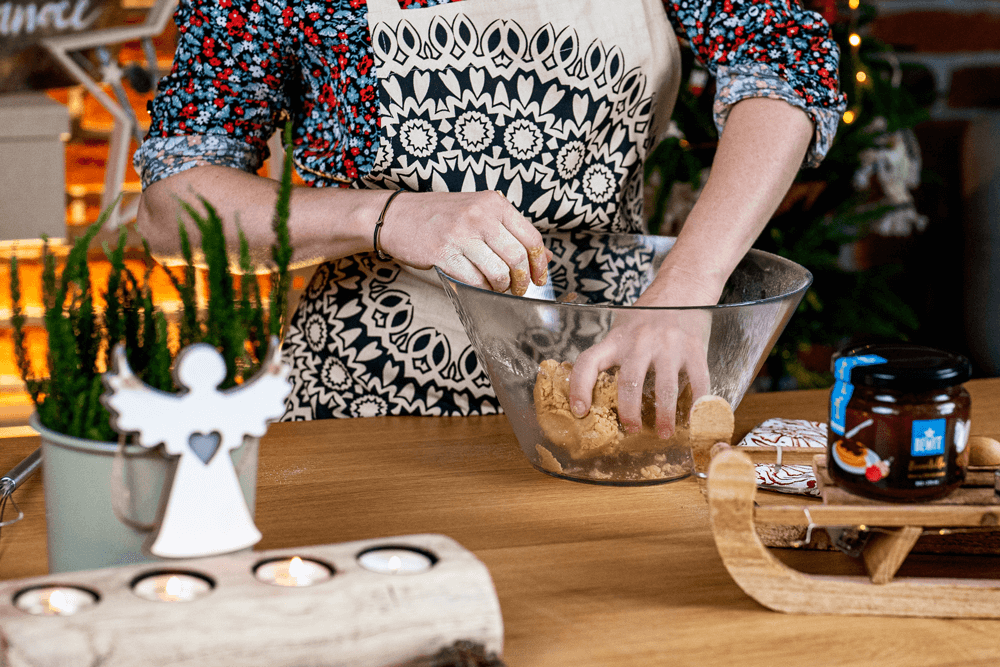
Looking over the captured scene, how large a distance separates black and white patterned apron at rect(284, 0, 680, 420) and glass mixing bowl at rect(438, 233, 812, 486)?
22 cm

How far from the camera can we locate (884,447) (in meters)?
0.46

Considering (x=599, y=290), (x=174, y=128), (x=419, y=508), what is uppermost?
(x=174, y=128)

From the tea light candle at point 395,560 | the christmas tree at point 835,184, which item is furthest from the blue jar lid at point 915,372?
the christmas tree at point 835,184

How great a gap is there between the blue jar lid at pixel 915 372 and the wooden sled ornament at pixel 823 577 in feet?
0.22

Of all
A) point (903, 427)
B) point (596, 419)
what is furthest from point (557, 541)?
point (903, 427)

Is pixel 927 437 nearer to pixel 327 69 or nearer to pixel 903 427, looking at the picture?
pixel 903 427

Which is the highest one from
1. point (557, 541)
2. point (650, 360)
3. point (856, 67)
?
point (856, 67)

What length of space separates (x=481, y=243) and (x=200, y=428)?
0.33m

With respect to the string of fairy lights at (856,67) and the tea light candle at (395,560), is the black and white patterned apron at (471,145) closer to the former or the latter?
the tea light candle at (395,560)

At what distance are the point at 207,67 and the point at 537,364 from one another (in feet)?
1.60

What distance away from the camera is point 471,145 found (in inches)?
35.6

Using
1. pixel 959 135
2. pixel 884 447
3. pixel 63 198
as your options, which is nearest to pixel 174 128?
pixel 884 447

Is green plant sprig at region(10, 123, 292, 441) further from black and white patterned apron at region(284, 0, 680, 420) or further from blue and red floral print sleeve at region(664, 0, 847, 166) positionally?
blue and red floral print sleeve at region(664, 0, 847, 166)

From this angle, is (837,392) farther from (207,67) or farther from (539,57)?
(207,67)
